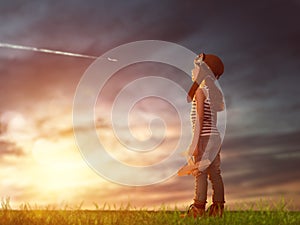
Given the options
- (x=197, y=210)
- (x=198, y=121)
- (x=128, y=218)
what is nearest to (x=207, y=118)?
(x=198, y=121)

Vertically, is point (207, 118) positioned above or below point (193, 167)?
above

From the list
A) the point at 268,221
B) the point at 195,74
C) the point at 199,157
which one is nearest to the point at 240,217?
the point at 268,221

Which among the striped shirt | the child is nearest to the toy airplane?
the child

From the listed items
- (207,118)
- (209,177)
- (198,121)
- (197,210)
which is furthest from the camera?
(209,177)

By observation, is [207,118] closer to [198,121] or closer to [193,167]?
[198,121]

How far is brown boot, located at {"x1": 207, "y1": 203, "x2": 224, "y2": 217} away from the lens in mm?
10750

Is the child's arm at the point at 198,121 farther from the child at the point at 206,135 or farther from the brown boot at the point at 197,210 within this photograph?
the brown boot at the point at 197,210

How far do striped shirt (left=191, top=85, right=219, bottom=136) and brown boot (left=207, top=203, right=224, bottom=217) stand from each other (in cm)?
138

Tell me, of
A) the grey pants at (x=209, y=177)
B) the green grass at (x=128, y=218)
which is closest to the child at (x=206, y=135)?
the grey pants at (x=209, y=177)

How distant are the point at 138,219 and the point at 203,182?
1309mm

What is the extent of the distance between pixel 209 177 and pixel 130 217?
1.58m

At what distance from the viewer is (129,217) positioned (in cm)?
1042

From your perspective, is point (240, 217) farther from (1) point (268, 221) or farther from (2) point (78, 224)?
(2) point (78, 224)

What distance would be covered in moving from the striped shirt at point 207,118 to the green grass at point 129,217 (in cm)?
147
